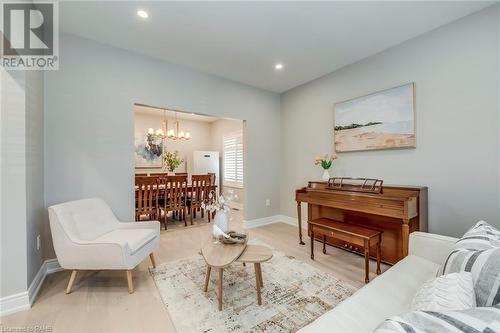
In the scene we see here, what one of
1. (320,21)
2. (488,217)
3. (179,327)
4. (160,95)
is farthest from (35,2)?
(488,217)

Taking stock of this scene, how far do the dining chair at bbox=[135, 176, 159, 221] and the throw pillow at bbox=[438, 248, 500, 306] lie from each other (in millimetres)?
3910

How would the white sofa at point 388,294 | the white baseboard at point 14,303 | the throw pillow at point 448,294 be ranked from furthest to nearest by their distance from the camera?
the white baseboard at point 14,303 → the white sofa at point 388,294 → the throw pillow at point 448,294

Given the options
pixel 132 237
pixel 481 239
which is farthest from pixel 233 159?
pixel 481 239

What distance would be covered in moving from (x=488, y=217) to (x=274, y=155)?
10.2ft

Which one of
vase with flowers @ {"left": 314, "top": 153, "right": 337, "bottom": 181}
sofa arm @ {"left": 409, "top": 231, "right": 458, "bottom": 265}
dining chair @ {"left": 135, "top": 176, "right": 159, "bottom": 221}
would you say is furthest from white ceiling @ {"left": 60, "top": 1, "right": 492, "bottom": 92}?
sofa arm @ {"left": 409, "top": 231, "right": 458, "bottom": 265}

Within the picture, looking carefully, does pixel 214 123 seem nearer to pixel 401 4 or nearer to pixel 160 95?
pixel 160 95

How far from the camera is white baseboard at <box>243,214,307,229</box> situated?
4090 mm

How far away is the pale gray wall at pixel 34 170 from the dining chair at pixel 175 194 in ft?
5.96

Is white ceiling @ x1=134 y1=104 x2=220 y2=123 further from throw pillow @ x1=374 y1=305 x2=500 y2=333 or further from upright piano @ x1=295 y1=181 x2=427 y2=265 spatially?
throw pillow @ x1=374 y1=305 x2=500 y2=333

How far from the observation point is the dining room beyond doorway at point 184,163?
4.07m

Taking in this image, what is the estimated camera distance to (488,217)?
6.95ft

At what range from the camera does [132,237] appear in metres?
2.21

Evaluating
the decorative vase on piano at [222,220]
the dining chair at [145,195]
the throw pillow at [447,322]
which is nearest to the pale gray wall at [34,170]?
the dining chair at [145,195]

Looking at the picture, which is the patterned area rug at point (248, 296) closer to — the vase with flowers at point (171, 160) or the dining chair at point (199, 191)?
the dining chair at point (199, 191)
